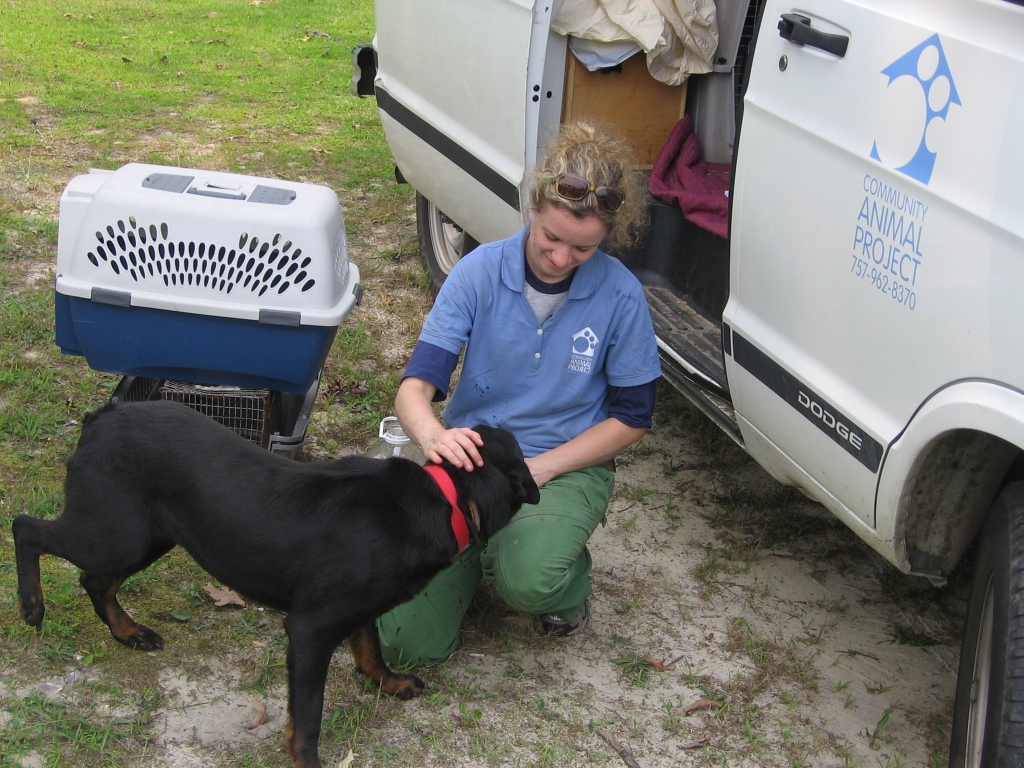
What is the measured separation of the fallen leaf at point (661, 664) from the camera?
2.92 m

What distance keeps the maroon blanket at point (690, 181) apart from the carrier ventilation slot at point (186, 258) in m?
1.58

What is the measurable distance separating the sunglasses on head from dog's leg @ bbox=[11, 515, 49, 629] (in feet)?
5.05

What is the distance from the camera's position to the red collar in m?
2.38

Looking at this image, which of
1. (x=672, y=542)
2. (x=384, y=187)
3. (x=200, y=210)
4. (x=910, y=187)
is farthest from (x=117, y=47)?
(x=910, y=187)

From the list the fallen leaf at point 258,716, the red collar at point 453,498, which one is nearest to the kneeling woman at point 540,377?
the red collar at point 453,498

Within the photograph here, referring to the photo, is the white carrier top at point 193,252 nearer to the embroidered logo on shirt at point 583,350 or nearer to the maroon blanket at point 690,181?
the embroidered logo on shirt at point 583,350

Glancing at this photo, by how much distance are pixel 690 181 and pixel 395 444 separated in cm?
163

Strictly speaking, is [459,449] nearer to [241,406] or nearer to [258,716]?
[258,716]

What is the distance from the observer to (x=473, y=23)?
154 inches

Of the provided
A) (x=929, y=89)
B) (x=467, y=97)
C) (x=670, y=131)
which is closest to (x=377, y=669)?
(x=929, y=89)

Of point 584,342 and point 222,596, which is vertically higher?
point 584,342

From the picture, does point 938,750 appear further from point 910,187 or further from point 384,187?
point 384,187

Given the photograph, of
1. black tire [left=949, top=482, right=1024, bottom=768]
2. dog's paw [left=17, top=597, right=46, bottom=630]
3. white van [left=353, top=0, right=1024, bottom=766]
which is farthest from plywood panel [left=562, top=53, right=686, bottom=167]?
dog's paw [left=17, top=597, right=46, bottom=630]

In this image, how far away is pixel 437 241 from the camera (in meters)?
Answer: 5.31
